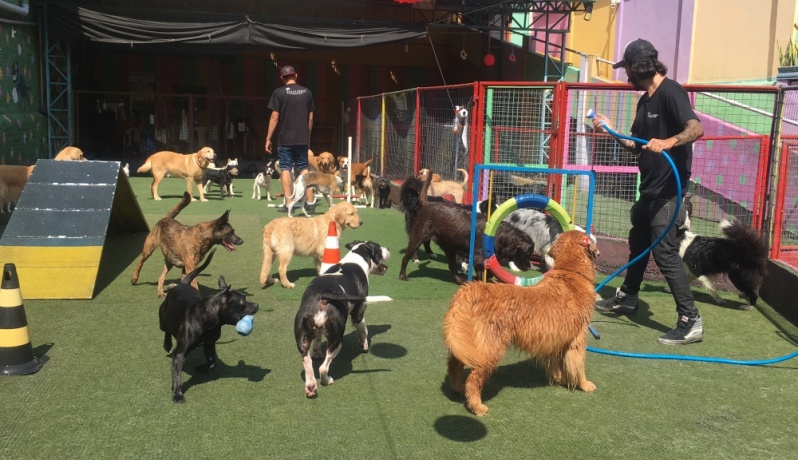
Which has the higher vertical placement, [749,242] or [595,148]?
[595,148]

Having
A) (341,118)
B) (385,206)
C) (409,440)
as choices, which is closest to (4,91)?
(385,206)

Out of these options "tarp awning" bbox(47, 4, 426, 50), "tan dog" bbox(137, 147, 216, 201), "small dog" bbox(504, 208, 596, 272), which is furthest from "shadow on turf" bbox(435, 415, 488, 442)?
"tarp awning" bbox(47, 4, 426, 50)

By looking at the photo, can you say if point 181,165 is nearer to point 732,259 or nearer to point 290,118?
point 290,118

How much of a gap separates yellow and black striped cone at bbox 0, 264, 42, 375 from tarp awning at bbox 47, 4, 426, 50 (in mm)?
11795

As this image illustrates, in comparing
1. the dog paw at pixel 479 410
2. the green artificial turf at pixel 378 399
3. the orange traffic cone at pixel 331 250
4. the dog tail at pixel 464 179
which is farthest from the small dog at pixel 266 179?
the dog paw at pixel 479 410

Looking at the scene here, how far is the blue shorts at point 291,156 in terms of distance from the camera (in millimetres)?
10750

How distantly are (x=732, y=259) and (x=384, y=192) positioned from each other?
22.2 ft

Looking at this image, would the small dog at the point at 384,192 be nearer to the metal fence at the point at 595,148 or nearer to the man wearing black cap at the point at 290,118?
the metal fence at the point at 595,148

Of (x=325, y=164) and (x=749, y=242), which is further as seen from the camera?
(x=325, y=164)

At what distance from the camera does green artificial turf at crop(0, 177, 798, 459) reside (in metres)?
3.44

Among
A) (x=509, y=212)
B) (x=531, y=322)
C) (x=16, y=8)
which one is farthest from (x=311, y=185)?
(x=531, y=322)

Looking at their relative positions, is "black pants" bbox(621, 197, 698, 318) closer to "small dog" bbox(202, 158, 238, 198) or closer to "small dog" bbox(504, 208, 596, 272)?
"small dog" bbox(504, 208, 596, 272)

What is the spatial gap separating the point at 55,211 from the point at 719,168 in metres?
9.29

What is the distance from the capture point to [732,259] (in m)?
6.36
